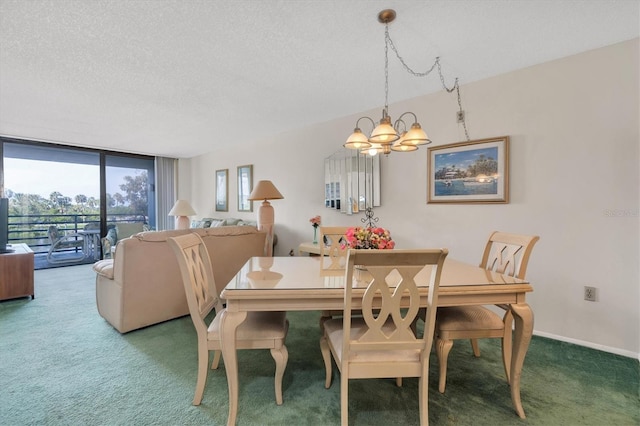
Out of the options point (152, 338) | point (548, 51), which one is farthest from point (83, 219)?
point (548, 51)

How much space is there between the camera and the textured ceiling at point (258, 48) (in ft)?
5.82

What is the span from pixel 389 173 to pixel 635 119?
2010 millimetres

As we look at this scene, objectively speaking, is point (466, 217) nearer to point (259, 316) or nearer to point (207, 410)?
point (259, 316)

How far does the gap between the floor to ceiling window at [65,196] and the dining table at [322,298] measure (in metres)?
5.57

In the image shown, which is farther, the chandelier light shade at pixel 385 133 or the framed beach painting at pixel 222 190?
the framed beach painting at pixel 222 190

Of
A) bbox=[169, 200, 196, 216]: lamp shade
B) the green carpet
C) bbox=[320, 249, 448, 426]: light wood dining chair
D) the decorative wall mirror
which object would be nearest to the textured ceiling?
the decorative wall mirror

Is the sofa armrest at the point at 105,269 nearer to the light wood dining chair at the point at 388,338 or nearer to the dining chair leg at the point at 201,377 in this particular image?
the dining chair leg at the point at 201,377

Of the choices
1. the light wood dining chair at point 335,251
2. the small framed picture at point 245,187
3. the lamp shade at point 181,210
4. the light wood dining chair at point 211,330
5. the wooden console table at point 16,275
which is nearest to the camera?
the light wood dining chair at point 211,330

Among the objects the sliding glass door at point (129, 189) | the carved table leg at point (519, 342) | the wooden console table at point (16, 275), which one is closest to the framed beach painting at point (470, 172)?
the carved table leg at point (519, 342)

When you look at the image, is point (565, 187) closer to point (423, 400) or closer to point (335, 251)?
point (335, 251)

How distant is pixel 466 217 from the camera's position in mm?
2887

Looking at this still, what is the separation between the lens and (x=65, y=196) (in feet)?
17.4

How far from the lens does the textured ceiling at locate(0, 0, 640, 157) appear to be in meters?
1.78

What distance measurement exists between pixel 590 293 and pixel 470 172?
135cm
